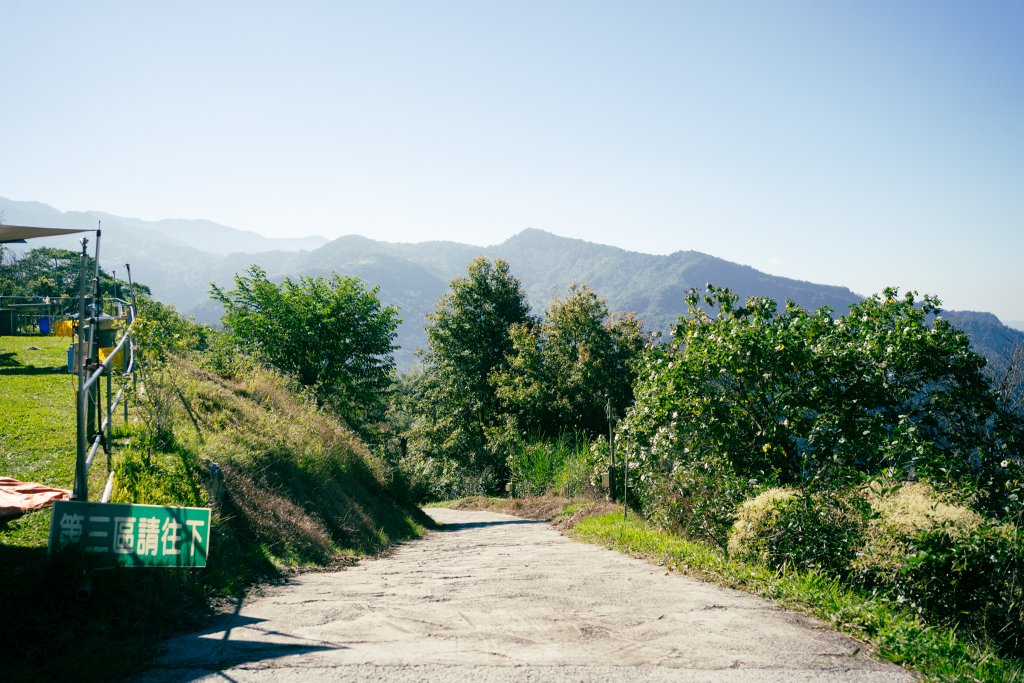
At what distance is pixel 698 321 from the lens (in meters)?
12.2

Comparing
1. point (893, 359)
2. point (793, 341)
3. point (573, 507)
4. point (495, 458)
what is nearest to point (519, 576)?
point (793, 341)

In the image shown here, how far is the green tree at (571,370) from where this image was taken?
100ft

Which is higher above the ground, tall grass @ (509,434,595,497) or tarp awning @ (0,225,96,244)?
tarp awning @ (0,225,96,244)

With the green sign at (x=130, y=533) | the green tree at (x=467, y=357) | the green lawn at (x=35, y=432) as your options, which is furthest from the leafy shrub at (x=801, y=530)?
the green tree at (x=467, y=357)

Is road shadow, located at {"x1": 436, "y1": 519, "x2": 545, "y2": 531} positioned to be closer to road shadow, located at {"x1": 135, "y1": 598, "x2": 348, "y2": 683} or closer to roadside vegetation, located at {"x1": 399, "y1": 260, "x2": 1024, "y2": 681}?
roadside vegetation, located at {"x1": 399, "y1": 260, "x2": 1024, "y2": 681}

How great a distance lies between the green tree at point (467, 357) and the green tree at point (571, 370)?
2302 millimetres

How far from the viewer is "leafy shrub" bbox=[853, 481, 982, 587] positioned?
20.5ft

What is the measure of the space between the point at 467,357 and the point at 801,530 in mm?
29893

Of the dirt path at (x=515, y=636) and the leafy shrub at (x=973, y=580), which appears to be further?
the leafy shrub at (x=973, y=580)

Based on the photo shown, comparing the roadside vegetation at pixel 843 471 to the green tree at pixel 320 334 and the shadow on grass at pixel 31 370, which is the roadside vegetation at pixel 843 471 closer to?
the shadow on grass at pixel 31 370

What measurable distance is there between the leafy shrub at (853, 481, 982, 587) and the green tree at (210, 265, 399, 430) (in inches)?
941

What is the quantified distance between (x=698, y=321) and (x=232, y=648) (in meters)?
9.99

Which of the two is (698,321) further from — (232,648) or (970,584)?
(232,648)

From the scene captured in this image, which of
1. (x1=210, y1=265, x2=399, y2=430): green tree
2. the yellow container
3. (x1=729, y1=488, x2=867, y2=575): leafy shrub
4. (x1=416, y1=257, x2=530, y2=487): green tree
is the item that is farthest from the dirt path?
(x1=416, y1=257, x2=530, y2=487): green tree
